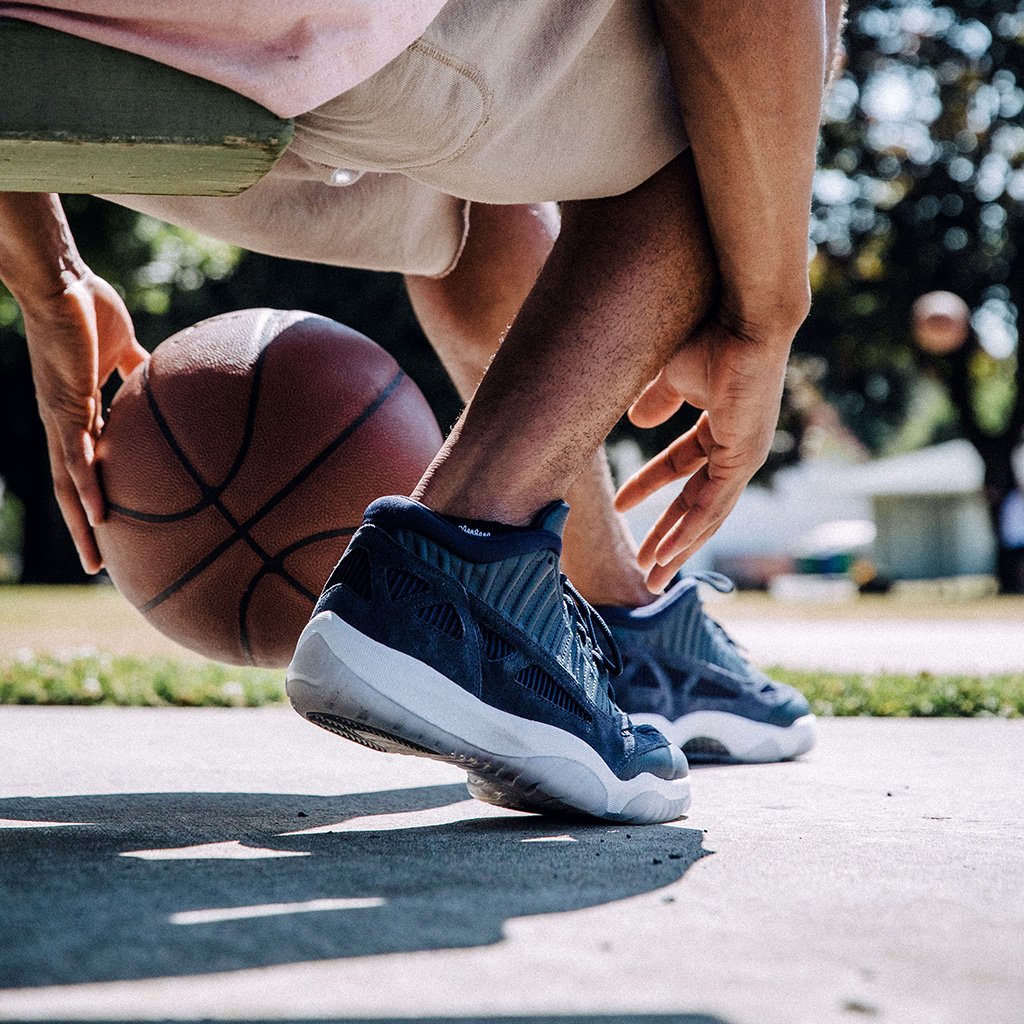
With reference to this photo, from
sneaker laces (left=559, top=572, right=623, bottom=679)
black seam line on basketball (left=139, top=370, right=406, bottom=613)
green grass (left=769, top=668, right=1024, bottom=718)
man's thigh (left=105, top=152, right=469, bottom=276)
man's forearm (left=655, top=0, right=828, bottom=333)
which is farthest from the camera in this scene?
green grass (left=769, top=668, right=1024, bottom=718)

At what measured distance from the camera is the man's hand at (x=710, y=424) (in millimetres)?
2031

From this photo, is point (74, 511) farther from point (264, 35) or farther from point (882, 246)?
point (882, 246)

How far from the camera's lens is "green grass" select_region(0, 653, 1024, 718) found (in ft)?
12.7

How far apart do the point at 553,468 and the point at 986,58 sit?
82.7 ft

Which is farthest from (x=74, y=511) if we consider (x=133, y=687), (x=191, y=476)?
(x=133, y=687)

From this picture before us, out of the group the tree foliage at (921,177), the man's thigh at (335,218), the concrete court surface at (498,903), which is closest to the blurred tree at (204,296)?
the tree foliage at (921,177)

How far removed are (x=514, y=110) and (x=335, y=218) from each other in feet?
3.00

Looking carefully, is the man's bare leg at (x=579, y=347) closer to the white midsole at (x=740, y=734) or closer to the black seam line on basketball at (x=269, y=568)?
the black seam line on basketball at (x=269, y=568)

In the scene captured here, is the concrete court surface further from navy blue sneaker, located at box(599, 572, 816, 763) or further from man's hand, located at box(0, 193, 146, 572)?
man's hand, located at box(0, 193, 146, 572)

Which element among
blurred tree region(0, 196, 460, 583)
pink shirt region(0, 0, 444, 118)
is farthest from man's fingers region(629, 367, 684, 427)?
blurred tree region(0, 196, 460, 583)

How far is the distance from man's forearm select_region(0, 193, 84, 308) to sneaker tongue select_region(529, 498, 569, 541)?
47.8 inches

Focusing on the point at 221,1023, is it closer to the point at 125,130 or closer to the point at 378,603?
the point at 378,603

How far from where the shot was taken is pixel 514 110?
1709mm

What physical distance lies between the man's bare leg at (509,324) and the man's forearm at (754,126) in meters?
0.70
